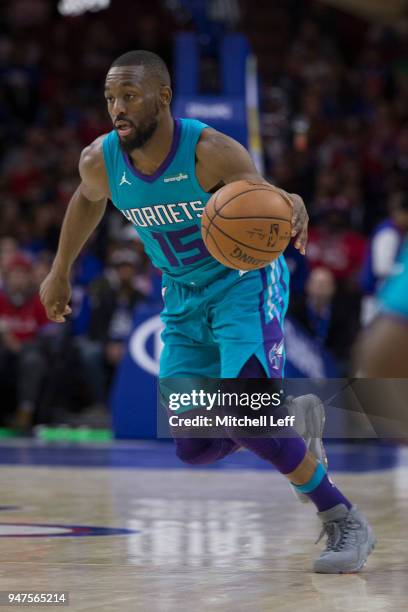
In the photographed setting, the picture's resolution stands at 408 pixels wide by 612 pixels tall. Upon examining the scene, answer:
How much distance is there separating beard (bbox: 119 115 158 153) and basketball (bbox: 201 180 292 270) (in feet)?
1.76

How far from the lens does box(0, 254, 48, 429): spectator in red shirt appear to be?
10.8 m

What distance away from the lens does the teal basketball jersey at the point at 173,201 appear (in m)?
4.71

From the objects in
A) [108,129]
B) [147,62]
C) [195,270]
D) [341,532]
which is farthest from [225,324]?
[108,129]

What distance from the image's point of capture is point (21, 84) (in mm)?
16688

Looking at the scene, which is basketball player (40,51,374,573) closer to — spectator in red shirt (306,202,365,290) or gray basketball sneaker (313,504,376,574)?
gray basketball sneaker (313,504,376,574)

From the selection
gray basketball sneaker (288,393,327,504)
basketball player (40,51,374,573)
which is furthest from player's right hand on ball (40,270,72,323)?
gray basketball sneaker (288,393,327,504)

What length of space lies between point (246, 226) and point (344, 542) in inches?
49.4

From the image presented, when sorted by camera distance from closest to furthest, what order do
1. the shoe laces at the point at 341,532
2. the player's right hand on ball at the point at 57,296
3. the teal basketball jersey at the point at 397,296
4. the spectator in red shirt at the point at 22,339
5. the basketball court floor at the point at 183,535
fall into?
the teal basketball jersey at the point at 397,296 → the basketball court floor at the point at 183,535 → the shoe laces at the point at 341,532 → the player's right hand on ball at the point at 57,296 → the spectator in red shirt at the point at 22,339

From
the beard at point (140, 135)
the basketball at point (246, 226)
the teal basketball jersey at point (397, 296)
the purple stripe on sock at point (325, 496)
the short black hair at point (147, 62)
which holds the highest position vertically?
the short black hair at point (147, 62)

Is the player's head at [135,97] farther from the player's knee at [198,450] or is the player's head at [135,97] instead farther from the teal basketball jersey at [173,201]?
the player's knee at [198,450]

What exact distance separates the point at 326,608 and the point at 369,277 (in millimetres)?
6778

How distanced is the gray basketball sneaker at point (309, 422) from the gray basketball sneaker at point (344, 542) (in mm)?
148

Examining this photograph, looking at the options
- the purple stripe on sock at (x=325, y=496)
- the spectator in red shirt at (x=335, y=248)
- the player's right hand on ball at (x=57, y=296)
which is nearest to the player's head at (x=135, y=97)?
the player's right hand on ball at (x=57, y=296)

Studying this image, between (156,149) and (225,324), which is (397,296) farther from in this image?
(156,149)
